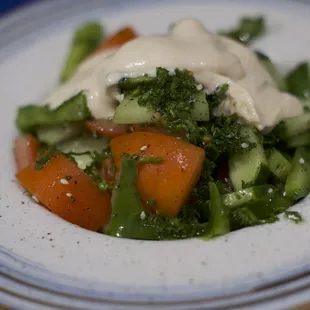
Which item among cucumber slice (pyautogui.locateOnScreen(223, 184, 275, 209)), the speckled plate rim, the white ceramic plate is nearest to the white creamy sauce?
cucumber slice (pyautogui.locateOnScreen(223, 184, 275, 209))

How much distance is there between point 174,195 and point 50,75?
67.6 inches

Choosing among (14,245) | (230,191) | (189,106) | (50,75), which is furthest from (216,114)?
(50,75)

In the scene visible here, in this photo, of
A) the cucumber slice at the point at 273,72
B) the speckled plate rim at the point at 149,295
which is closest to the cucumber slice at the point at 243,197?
the speckled plate rim at the point at 149,295

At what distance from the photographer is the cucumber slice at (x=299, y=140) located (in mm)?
2674

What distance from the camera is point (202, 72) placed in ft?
8.51

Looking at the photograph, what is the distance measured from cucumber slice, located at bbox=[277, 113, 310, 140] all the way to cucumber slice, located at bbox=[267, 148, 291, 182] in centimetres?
14

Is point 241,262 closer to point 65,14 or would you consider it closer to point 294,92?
point 294,92

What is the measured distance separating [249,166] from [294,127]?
1.22 feet

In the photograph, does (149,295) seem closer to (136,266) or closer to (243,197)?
(136,266)

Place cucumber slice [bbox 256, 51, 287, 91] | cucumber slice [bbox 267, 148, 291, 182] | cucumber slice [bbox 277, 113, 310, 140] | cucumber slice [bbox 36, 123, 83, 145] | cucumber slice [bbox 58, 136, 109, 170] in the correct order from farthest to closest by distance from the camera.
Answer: cucumber slice [bbox 256, 51, 287, 91]
cucumber slice [bbox 36, 123, 83, 145]
cucumber slice [bbox 58, 136, 109, 170]
cucumber slice [bbox 277, 113, 310, 140]
cucumber slice [bbox 267, 148, 291, 182]

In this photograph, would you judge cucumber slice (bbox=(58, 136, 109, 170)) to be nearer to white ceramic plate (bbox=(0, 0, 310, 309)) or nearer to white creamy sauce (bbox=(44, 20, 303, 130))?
white creamy sauce (bbox=(44, 20, 303, 130))

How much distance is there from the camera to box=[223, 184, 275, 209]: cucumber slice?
7.57ft

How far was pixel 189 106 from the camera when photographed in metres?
2.42

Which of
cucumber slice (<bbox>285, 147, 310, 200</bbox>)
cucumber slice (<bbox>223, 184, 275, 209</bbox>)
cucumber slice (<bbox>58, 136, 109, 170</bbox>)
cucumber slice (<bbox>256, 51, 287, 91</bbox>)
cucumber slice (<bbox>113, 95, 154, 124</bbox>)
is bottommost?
cucumber slice (<bbox>285, 147, 310, 200</bbox>)
